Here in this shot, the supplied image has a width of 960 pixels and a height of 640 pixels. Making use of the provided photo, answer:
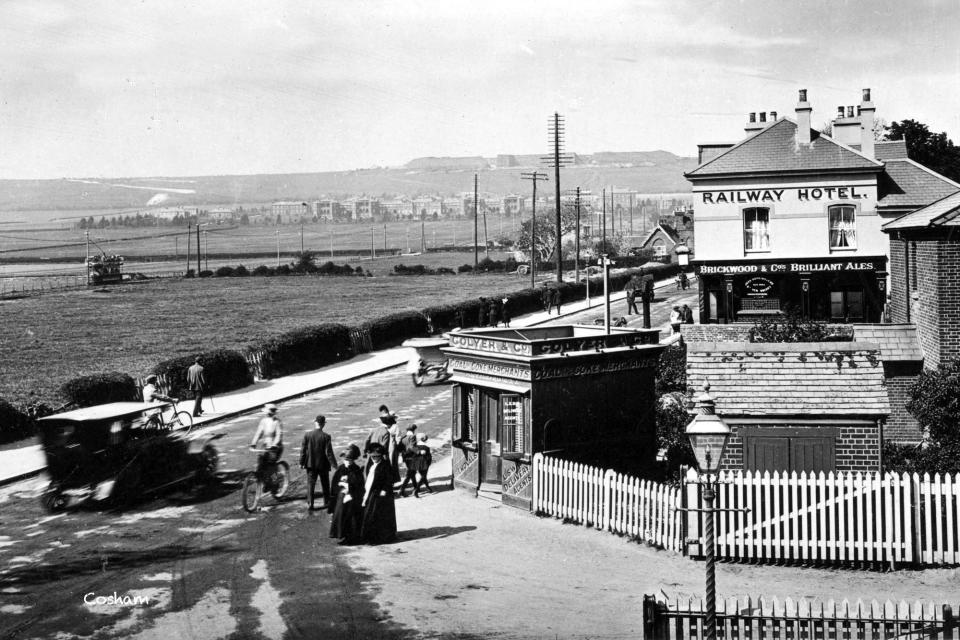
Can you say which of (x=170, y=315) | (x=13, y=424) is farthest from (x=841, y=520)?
(x=170, y=315)

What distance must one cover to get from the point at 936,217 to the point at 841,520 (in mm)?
12172

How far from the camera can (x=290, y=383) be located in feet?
117

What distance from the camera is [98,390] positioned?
28.0m

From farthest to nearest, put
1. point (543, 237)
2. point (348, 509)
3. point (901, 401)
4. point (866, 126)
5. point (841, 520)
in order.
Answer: point (543, 237), point (866, 126), point (901, 401), point (348, 509), point (841, 520)

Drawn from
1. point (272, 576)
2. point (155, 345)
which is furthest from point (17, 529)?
point (155, 345)

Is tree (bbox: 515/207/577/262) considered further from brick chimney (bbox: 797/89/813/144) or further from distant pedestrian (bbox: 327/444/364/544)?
distant pedestrian (bbox: 327/444/364/544)

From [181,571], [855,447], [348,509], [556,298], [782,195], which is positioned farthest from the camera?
[556,298]

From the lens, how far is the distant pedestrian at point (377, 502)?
53.2ft

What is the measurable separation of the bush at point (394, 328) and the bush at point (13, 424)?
19964 mm

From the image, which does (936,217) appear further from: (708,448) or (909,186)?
(909,186)

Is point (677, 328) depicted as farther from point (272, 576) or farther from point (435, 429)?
point (272, 576)

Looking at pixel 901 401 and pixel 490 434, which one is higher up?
pixel 490 434

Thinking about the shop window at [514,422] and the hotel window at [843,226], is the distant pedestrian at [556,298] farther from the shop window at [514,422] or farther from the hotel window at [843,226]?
the shop window at [514,422]

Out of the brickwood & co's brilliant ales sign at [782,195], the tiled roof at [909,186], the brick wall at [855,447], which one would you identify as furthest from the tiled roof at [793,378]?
the tiled roof at [909,186]
